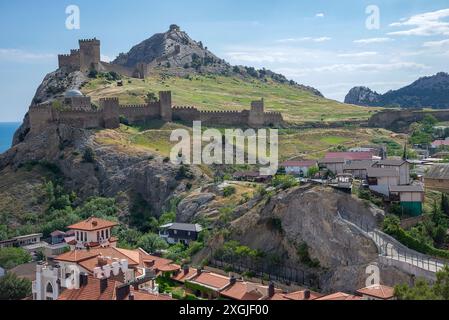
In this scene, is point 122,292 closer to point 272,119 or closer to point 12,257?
point 12,257

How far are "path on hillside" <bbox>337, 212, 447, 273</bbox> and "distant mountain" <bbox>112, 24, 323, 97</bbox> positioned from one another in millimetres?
85862

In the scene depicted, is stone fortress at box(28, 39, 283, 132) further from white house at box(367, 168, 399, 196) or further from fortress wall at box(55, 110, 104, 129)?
white house at box(367, 168, 399, 196)

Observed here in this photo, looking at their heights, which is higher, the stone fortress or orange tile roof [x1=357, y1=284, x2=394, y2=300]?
the stone fortress

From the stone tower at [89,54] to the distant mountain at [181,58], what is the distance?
1050 inches

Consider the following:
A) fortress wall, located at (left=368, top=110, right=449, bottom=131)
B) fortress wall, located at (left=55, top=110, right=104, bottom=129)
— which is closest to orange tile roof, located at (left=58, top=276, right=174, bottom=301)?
fortress wall, located at (left=55, top=110, right=104, bottom=129)

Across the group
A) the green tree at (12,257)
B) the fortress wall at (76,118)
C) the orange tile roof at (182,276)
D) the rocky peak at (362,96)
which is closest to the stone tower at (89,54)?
the fortress wall at (76,118)

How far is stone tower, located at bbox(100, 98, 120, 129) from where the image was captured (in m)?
65.2

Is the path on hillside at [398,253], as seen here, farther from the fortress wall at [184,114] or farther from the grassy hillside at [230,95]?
the grassy hillside at [230,95]

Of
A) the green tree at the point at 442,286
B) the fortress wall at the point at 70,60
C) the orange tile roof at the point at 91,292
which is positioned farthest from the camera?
the fortress wall at the point at 70,60

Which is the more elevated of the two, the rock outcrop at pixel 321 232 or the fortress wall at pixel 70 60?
the fortress wall at pixel 70 60

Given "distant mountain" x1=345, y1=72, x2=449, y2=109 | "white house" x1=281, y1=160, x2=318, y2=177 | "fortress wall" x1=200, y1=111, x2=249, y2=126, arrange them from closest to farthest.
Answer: "white house" x1=281, y1=160, x2=318, y2=177, "fortress wall" x1=200, y1=111, x2=249, y2=126, "distant mountain" x1=345, y1=72, x2=449, y2=109

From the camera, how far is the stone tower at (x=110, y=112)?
2569 inches

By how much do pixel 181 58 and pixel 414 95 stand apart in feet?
225

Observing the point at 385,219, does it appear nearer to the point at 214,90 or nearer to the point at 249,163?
the point at 249,163
